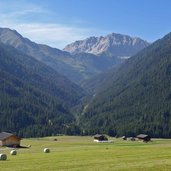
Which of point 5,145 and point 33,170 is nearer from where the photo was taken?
point 33,170

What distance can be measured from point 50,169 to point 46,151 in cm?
4438

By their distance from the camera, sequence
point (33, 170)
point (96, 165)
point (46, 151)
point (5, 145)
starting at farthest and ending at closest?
point (5, 145) → point (46, 151) → point (96, 165) → point (33, 170)

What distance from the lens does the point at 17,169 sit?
2146 inches

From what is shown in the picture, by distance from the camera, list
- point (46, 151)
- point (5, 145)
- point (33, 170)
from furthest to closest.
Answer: point (5, 145), point (46, 151), point (33, 170)

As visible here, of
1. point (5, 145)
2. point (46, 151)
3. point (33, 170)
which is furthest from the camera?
point (5, 145)

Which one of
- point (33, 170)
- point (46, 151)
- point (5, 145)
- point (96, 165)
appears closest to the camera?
point (33, 170)

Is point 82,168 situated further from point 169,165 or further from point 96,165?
point 169,165

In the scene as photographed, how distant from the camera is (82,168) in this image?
175 feet

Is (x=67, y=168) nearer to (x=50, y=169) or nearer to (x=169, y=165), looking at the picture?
(x=50, y=169)

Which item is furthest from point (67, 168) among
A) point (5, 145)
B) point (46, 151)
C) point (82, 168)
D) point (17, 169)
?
point (5, 145)

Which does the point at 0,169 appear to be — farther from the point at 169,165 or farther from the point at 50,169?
the point at 169,165

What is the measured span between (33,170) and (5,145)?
102 m

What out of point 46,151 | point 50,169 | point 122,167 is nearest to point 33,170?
point 50,169

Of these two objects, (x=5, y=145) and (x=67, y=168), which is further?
(x=5, y=145)
